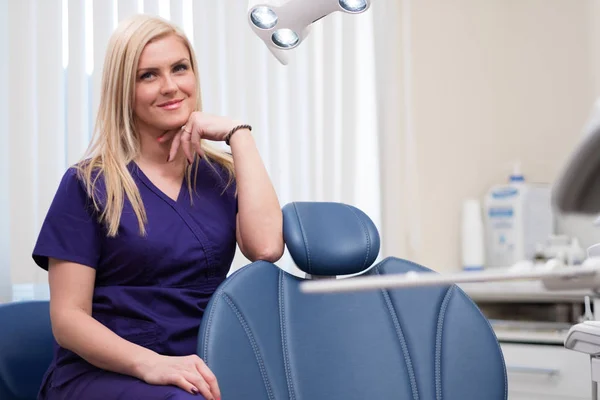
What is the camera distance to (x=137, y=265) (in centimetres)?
148

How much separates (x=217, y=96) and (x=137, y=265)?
75 cm

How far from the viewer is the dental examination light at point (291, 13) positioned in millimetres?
1145

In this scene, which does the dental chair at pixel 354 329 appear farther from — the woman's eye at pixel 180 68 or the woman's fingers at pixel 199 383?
the woman's eye at pixel 180 68

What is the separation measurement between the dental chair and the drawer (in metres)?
0.69

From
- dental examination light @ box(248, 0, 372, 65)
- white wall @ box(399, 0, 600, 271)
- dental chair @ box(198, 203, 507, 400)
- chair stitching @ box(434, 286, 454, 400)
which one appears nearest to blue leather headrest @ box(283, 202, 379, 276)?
dental chair @ box(198, 203, 507, 400)

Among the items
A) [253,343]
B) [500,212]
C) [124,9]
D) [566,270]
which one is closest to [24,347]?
[253,343]

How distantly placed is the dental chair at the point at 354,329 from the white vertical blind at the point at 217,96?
0.63m

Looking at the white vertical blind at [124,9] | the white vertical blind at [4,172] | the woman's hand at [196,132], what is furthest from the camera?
the white vertical blind at [124,9]

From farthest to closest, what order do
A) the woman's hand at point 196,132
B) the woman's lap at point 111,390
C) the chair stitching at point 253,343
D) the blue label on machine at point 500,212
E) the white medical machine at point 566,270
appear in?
the blue label on machine at point 500,212 → the woman's hand at point 196,132 → the chair stitching at point 253,343 → the woman's lap at point 111,390 → the white medical machine at point 566,270

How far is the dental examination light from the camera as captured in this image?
114 centimetres

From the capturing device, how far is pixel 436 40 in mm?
2758

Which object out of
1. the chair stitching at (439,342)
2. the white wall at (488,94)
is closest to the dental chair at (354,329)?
the chair stitching at (439,342)

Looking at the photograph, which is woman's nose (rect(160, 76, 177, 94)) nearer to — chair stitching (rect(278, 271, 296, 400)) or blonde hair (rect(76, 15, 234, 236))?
→ blonde hair (rect(76, 15, 234, 236))

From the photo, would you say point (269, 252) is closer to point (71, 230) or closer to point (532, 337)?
point (71, 230)
